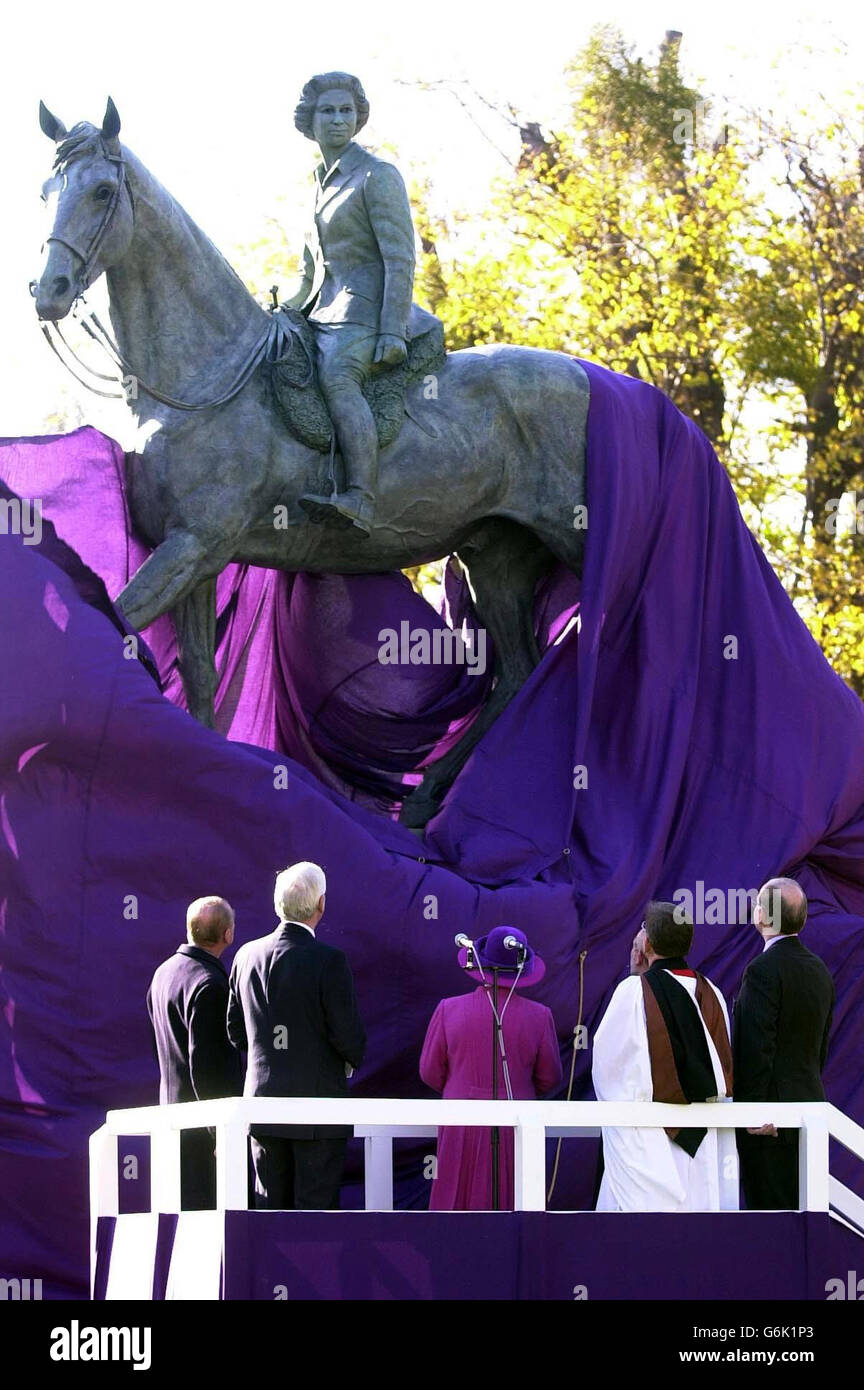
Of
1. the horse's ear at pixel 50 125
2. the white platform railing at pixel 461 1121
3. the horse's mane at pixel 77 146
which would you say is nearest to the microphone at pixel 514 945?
the white platform railing at pixel 461 1121

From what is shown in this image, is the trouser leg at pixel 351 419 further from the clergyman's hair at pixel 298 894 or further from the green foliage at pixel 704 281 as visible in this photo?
the green foliage at pixel 704 281

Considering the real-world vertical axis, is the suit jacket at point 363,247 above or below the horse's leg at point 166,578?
above

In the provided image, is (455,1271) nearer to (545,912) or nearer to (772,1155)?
(772,1155)

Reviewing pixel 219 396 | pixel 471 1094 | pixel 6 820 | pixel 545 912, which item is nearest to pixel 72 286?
pixel 219 396

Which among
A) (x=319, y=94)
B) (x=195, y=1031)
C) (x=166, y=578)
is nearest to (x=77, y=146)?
(x=319, y=94)

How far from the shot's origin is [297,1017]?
26.0ft

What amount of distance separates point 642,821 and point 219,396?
9.14ft

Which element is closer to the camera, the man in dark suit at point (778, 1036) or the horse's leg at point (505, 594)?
the man in dark suit at point (778, 1036)

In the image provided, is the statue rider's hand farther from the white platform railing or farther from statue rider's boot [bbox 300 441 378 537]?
the white platform railing

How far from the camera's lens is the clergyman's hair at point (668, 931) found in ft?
26.8

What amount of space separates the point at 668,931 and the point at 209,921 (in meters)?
1.55

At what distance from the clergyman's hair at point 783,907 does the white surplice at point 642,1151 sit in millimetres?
547
